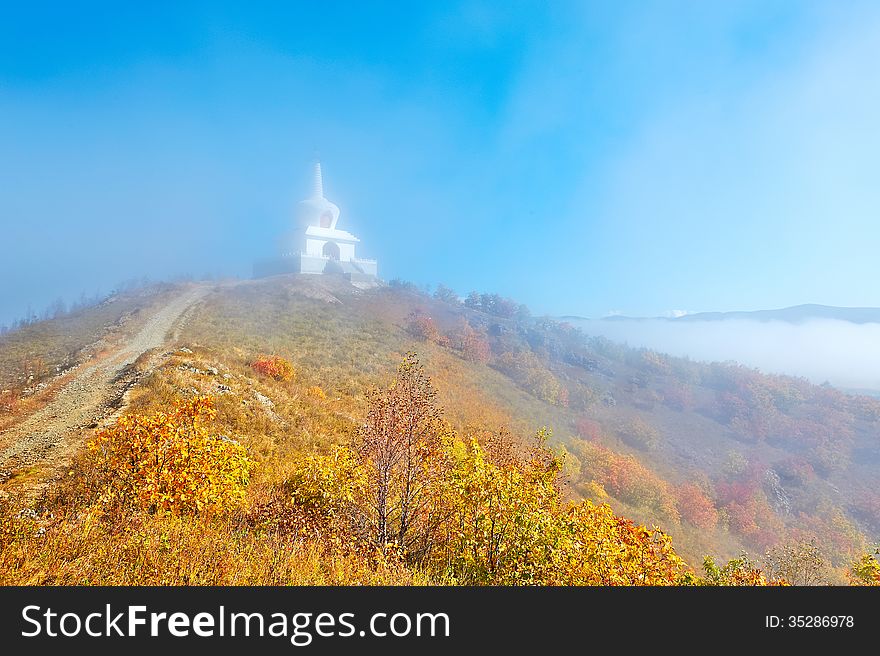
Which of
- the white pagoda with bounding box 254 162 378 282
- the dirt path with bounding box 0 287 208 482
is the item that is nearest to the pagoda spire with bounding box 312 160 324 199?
the white pagoda with bounding box 254 162 378 282

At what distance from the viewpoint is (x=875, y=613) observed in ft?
15.8

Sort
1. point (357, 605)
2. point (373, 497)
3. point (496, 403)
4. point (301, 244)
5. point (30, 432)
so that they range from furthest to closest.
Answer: point (301, 244)
point (496, 403)
point (30, 432)
point (373, 497)
point (357, 605)

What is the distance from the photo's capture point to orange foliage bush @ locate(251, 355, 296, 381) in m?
26.2

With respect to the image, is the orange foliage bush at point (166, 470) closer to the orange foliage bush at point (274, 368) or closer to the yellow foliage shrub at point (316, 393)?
the yellow foliage shrub at point (316, 393)

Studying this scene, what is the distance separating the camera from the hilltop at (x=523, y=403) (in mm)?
19281

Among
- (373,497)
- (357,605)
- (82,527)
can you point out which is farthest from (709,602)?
(82,527)

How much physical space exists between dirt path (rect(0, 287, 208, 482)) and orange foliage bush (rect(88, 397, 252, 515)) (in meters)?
6.63

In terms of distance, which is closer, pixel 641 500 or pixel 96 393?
pixel 96 393

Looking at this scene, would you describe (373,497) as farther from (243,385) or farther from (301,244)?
(301,244)

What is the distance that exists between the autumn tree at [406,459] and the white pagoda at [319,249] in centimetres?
6193

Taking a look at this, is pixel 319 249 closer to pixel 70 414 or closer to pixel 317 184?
pixel 317 184

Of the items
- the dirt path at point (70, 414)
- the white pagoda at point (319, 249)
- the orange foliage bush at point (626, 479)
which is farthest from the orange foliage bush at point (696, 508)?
the white pagoda at point (319, 249)

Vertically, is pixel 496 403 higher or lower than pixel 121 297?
lower

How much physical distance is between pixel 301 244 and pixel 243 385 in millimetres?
53751
